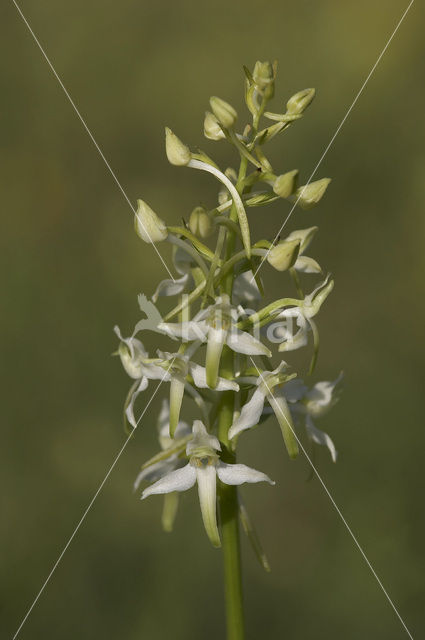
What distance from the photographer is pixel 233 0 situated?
3547 mm

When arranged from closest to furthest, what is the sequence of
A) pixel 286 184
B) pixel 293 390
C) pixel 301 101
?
1. pixel 286 184
2. pixel 301 101
3. pixel 293 390

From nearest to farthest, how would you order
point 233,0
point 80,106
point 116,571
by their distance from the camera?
1. point 116,571
2. point 80,106
3. point 233,0

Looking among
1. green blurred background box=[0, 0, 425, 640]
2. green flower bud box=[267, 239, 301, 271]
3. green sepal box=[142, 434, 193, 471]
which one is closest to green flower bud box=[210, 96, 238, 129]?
green flower bud box=[267, 239, 301, 271]

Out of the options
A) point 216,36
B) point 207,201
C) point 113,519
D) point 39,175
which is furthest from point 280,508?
point 216,36

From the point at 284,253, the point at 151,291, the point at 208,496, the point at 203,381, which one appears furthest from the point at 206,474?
the point at 151,291

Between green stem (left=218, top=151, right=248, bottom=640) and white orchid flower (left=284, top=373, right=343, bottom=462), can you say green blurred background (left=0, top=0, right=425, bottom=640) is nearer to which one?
white orchid flower (left=284, top=373, right=343, bottom=462)

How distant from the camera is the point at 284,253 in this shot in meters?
1.36

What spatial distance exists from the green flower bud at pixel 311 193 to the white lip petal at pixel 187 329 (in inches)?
11.2

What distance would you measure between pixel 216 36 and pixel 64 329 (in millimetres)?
1413

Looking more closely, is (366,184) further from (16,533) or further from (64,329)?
(16,533)

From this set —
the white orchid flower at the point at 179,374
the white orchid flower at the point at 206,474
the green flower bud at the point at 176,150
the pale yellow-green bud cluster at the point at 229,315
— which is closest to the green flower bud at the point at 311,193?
the pale yellow-green bud cluster at the point at 229,315

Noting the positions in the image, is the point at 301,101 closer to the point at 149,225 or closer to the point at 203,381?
the point at 149,225

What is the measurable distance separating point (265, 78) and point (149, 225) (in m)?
0.33

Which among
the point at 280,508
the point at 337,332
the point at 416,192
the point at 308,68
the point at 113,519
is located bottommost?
the point at 280,508
